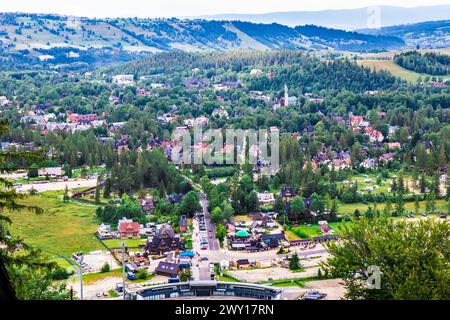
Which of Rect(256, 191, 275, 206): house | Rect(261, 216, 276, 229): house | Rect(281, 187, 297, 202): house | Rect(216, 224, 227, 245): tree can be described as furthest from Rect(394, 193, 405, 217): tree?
Rect(216, 224, 227, 245): tree

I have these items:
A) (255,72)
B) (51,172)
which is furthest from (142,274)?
(255,72)

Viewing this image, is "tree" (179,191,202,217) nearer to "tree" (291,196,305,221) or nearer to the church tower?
"tree" (291,196,305,221)

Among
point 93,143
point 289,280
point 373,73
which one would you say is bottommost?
point 289,280

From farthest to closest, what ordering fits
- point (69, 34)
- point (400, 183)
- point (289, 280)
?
point (69, 34), point (400, 183), point (289, 280)

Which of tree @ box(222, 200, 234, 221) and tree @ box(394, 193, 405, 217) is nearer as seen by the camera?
tree @ box(222, 200, 234, 221)

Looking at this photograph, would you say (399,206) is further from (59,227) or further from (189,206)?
(59,227)
